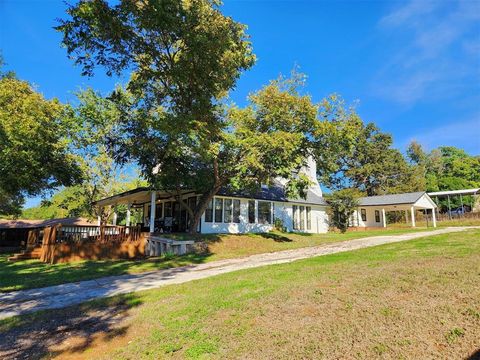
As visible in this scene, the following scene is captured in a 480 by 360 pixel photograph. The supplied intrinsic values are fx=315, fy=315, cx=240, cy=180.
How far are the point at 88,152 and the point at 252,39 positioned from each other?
59.5ft

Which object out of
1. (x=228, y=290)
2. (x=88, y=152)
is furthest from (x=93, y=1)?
(x=88, y=152)

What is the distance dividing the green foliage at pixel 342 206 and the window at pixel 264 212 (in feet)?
28.0

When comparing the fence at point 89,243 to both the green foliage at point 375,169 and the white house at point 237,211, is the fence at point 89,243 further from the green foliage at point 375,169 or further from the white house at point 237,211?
the green foliage at point 375,169

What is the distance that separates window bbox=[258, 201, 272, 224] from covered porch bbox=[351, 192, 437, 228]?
1391 centimetres

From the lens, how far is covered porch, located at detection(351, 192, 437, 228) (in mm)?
30656

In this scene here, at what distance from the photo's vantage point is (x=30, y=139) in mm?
18234

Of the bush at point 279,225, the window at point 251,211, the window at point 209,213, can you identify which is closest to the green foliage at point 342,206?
the bush at point 279,225

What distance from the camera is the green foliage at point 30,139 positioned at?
57.9ft

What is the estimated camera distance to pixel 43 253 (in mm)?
14656

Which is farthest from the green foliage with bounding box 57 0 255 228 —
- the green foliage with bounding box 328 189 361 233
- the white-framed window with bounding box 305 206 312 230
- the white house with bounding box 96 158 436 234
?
the green foliage with bounding box 328 189 361 233

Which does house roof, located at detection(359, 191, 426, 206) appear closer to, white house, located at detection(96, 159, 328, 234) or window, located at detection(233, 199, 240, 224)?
white house, located at detection(96, 159, 328, 234)

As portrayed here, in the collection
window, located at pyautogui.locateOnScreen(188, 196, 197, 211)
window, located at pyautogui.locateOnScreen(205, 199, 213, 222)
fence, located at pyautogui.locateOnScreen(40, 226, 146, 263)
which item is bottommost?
fence, located at pyautogui.locateOnScreen(40, 226, 146, 263)

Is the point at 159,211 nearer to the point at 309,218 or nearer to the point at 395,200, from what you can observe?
the point at 309,218

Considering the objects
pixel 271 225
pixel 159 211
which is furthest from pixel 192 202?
A: pixel 271 225
